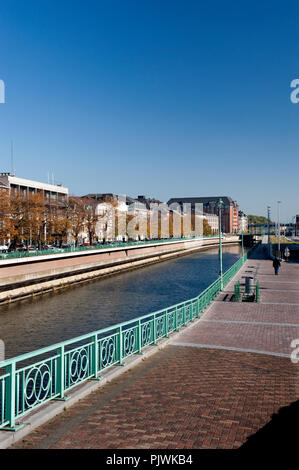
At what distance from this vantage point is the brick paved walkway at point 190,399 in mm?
5887

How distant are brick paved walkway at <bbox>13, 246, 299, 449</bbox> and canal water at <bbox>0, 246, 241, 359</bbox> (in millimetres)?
9595

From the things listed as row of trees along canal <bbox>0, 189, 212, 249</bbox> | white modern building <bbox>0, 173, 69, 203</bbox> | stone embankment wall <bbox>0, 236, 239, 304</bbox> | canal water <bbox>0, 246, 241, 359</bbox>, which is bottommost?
canal water <bbox>0, 246, 241, 359</bbox>

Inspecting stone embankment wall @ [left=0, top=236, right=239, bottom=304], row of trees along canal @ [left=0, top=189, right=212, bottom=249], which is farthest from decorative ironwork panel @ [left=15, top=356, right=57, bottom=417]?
row of trees along canal @ [left=0, top=189, right=212, bottom=249]

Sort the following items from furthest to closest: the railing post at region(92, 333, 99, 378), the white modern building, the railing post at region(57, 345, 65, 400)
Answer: the white modern building → the railing post at region(92, 333, 99, 378) → the railing post at region(57, 345, 65, 400)

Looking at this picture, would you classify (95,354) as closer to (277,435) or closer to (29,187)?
(277,435)

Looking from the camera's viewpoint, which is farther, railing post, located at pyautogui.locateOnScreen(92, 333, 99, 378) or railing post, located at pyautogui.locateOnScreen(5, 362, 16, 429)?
railing post, located at pyautogui.locateOnScreen(92, 333, 99, 378)

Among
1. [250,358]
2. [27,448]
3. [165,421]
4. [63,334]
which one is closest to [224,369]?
[250,358]

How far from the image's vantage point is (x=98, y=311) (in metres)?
27.2

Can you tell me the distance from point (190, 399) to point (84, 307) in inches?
866

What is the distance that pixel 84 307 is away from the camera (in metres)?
28.8

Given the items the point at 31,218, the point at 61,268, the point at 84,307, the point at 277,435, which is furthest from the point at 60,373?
the point at 31,218

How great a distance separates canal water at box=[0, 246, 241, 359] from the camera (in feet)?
67.9

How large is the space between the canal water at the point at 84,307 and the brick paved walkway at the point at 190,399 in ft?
31.5

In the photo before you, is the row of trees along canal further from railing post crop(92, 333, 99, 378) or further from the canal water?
railing post crop(92, 333, 99, 378)
